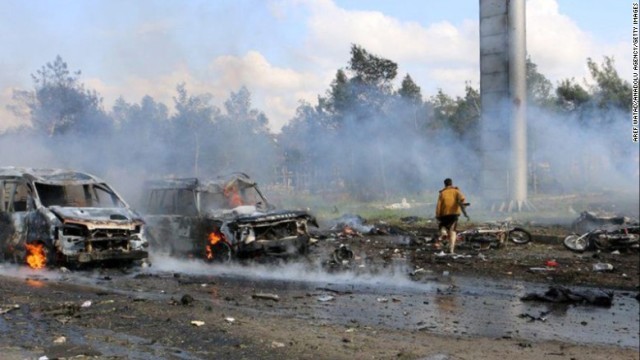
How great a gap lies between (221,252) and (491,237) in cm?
613

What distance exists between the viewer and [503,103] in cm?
2138

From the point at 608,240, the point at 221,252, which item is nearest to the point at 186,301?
the point at 221,252

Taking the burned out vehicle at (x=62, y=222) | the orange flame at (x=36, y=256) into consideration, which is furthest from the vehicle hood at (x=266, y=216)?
the orange flame at (x=36, y=256)

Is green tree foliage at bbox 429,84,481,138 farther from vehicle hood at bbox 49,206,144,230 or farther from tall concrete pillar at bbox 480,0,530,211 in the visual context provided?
vehicle hood at bbox 49,206,144,230

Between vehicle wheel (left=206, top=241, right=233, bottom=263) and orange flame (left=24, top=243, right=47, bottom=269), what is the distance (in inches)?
108

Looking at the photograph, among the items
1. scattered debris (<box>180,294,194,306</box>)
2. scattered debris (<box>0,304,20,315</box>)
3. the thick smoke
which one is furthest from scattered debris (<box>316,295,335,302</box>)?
the thick smoke

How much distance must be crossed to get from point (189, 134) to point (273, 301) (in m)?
15.6

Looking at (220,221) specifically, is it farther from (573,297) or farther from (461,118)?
(461,118)

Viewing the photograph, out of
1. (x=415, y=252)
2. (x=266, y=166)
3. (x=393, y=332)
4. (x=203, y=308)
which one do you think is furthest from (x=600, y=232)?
(x=266, y=166)

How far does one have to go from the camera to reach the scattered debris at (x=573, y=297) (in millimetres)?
7703

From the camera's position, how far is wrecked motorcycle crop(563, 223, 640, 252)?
11383mm

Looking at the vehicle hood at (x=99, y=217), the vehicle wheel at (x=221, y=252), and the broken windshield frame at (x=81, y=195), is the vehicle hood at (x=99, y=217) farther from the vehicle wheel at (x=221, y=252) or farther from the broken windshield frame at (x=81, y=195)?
the vehicle wheel at (x=221, y=252)

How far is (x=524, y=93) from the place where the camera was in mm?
21062

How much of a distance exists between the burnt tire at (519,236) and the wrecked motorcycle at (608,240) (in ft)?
3.58
